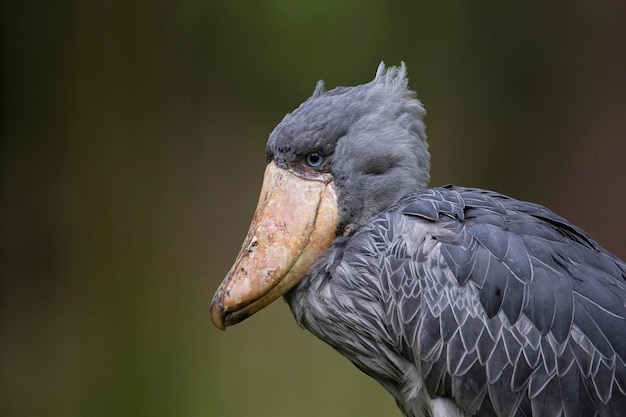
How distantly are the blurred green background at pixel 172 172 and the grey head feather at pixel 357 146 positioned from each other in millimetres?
1489

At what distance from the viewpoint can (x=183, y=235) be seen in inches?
132

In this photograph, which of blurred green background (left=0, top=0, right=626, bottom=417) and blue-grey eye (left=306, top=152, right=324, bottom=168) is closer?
blue-grey eye (left=306, top=152, right=324, bottom=168)

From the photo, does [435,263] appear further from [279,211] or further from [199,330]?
[199,330]

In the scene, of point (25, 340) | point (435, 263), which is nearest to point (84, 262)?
point (25, 340)

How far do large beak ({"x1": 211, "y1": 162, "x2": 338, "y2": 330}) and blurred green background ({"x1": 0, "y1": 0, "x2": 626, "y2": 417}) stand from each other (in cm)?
155

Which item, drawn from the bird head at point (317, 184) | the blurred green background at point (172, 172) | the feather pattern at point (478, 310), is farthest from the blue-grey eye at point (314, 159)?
the blurred green background at point (172, 172)

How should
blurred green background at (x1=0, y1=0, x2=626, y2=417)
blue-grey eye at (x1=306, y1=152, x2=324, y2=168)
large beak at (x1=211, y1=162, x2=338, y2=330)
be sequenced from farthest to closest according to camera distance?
blurred green background at (x1=0, y1=0, x2=626, y2=417) < blue-grey eye at (x1=306, y1=152, x2=324, y2=168) < large beak at (x1=211, y1=162, x2=338, y2=330)

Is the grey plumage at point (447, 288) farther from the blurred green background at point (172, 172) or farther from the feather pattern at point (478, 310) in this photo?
the blurred green background at point (172, 172)

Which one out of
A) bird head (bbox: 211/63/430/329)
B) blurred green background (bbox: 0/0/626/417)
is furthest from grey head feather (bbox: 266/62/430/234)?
blurred green background (bbox: 0/0/626/417)

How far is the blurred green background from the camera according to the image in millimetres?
3307

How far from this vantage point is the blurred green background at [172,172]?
130 inches

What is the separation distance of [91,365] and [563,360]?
230cm

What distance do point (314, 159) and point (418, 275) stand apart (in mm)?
383

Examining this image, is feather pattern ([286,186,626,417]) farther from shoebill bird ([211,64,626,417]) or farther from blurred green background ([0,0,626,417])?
blurred green background ([0,0,626,417])
